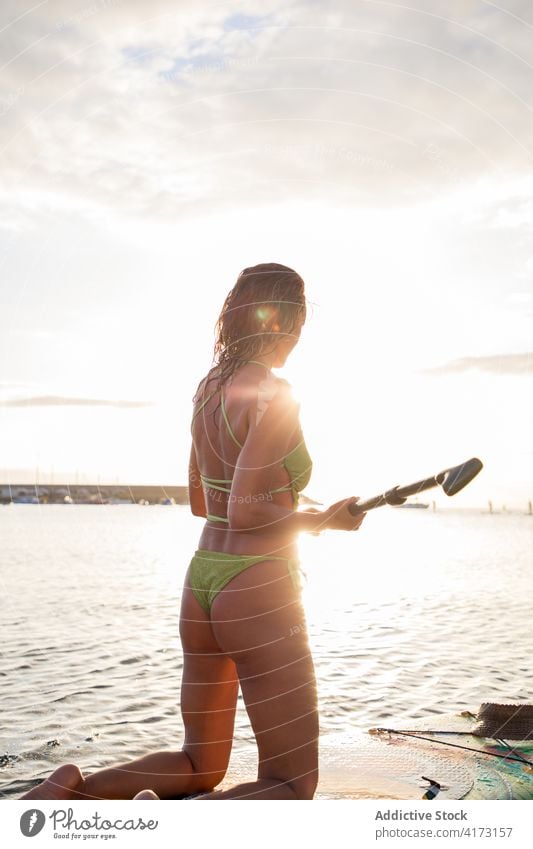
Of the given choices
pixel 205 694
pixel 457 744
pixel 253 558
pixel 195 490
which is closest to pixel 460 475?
pixel 253 558

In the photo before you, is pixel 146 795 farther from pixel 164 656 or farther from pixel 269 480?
pixel 164 656

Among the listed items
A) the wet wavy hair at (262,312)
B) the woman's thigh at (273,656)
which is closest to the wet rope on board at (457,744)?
the woman's thigh at (273,656)

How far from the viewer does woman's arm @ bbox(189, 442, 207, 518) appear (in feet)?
11.2

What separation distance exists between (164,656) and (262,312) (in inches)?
360

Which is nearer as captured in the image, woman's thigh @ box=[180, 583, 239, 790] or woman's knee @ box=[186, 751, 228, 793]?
woman's thigh @ box=[180, 583, 239, 790]

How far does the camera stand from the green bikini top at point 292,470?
116 inches

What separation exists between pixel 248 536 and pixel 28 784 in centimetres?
439

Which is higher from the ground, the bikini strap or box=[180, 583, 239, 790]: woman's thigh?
the bikini strap

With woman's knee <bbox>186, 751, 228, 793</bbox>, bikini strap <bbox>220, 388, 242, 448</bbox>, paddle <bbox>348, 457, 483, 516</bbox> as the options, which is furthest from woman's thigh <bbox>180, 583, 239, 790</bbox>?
paddle <bbox>348, 457, 483, 516</bbox>

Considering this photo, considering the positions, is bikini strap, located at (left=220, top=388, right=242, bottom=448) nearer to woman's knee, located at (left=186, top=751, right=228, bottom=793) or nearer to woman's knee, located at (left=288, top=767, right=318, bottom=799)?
woman's knee, located at (left=288, top=767, right=318, bottom=799)

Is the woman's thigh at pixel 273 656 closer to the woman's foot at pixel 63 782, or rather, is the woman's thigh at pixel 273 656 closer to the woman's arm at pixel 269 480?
the woman's arm at pixel 269 480
